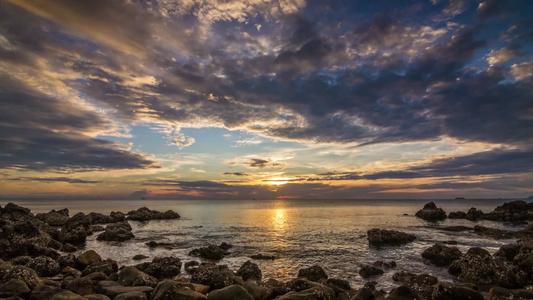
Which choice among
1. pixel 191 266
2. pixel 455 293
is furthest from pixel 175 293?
pixel 455 293

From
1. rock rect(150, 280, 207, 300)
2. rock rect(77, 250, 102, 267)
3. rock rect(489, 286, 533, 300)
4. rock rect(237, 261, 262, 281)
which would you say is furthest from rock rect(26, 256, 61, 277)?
rock rect(489, 286, 533, 300)

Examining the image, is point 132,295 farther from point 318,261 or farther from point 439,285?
point 318,261

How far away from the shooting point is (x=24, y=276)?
14.4 meters

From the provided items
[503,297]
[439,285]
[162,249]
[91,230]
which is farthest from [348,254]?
[91,230]

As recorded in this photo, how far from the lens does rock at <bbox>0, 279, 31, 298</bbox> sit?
41.3 feet

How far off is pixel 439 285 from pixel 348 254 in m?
15.7

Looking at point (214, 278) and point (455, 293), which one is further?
point (214, 278)

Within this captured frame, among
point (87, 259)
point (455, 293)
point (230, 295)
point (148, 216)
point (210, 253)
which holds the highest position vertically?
point (230, 295)

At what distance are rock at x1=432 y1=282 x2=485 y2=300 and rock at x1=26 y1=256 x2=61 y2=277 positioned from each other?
24.6m

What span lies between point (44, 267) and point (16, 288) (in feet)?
26.2

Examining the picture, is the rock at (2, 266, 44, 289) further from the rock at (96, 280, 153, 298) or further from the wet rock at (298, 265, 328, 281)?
the wet rock at (298, 265, 328, 281)

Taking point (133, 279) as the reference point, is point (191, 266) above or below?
below

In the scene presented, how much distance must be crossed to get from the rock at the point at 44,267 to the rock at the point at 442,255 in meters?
30.9

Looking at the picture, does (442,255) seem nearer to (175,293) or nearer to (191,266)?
(191,266)
